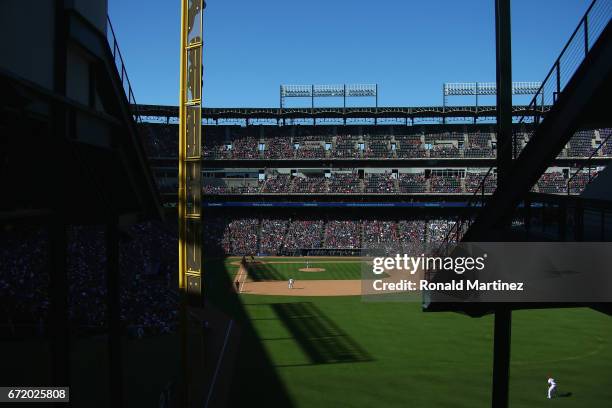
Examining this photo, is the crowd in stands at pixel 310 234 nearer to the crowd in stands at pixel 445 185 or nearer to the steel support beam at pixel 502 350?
the crowd in stands at pixel 445 185

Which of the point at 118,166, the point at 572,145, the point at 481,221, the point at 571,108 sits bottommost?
the point at 481,221

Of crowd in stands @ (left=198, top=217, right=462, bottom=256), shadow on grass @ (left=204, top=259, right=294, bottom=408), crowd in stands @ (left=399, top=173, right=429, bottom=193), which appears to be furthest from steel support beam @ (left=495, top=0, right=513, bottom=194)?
crowd in stands @ (left=399, top=173, right=429, bottom=193)

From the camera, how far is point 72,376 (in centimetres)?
1902

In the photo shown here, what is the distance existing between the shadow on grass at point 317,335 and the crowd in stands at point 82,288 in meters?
6.33

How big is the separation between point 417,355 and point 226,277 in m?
24.1

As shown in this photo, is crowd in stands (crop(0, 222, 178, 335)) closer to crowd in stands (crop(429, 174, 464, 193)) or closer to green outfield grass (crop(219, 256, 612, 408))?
green outfield grass (crop(219, 256, 612, 408))

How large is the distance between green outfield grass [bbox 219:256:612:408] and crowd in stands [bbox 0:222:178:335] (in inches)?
213

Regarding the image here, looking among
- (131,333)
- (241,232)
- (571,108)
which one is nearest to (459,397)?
(571,108)

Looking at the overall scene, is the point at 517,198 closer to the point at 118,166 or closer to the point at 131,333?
the point at 118,166

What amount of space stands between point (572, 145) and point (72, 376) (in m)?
65.6

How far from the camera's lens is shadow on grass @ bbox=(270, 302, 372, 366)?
888 inches

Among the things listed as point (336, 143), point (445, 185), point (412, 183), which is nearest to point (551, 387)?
point (445, 185)

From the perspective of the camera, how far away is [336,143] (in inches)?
2781

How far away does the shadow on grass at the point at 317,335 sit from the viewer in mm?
22548
